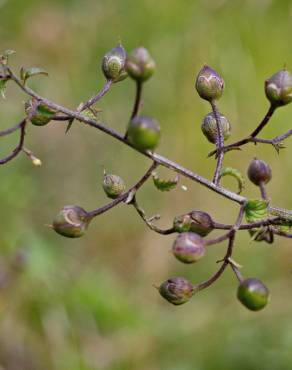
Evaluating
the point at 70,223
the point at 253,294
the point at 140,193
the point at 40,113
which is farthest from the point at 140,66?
the point at 140,193

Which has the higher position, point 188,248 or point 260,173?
point 260,173

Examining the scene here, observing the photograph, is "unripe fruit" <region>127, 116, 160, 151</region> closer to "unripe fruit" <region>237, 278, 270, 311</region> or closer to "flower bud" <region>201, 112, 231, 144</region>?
"unripe fruit" <region>237, 278, 270, 311</region>

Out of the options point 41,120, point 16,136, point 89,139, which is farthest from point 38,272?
point 41,120

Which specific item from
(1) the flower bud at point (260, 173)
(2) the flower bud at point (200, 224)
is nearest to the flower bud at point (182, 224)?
(2) the flower bud at point (200, 224)

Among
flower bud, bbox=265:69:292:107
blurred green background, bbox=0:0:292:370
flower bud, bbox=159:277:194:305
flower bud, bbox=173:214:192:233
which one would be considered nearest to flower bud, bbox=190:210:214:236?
flower bud, bbox=173:214:192:233

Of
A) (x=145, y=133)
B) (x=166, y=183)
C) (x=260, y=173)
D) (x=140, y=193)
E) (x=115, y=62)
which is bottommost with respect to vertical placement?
(x=145, y=133)

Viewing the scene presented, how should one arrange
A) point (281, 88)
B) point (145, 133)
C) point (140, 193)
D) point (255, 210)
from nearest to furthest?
point (145, 133), point (255, 210), point (281, 88), point (140, 193)

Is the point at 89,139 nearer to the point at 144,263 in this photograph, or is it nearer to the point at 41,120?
the point at 144,263

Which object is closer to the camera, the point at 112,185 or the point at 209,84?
the point at 112,185

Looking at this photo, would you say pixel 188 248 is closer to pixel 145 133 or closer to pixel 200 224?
Answer: pixel 200 224
